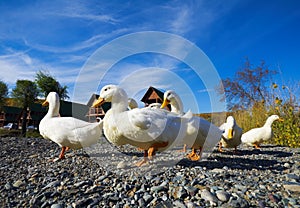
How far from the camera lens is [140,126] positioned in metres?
3.27

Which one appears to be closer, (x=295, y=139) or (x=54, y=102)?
(x=54, y=102)

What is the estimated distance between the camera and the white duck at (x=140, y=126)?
10.9ft

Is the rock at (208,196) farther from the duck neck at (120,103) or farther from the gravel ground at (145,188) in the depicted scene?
the duck neck at (120,103)

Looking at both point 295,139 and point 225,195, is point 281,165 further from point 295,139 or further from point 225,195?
point 295,139

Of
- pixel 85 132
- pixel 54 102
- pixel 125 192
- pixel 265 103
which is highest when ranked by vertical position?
pixel 265 103

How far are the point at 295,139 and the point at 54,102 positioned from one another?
884 centimetres

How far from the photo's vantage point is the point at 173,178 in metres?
2.86

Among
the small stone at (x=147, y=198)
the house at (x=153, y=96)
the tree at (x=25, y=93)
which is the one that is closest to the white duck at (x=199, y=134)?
the small stone at (x=147, y=198)

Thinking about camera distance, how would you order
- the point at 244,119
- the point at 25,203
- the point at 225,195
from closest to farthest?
the point at 225,195 → the point at 25,203 → the point at 244,119

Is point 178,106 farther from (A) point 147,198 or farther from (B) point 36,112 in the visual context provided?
(B) point 36,112

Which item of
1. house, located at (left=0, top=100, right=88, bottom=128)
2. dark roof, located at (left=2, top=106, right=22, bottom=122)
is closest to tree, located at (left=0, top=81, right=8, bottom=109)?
house, located at (left=0, top=100, right=88, bottom=128)

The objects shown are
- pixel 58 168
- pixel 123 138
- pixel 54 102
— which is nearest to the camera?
pixel 123 138

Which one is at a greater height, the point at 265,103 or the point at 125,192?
the point at 265,103

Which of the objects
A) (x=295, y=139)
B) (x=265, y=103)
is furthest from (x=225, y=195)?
(x=265, y=103)
